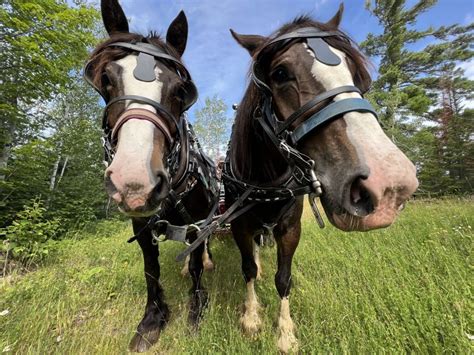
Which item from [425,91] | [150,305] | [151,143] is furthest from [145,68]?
[425,91]

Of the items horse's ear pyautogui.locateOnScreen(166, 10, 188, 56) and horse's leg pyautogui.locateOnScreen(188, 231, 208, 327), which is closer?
horse's ear pyautogui.locateOnScreen(166, 10, 188, 56)

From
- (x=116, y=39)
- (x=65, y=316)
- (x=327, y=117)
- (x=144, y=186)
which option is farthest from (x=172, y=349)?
(x=116, y=39)

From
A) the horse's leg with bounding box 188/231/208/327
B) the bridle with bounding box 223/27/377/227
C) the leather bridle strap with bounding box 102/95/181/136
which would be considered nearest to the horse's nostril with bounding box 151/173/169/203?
the leather bridle strap with bounding box 102/95/181/136

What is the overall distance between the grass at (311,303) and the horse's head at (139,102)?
4.66 feet

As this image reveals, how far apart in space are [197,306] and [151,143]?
1984 mm

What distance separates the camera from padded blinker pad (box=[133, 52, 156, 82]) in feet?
5.36

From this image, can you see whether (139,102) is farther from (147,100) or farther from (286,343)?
(286,343)

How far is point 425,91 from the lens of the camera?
16.4m

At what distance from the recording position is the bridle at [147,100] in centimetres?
148

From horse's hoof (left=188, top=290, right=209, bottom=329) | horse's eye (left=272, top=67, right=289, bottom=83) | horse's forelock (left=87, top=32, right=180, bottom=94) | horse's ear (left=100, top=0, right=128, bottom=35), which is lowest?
horse's hoof (left=188, top=290, right=209, bottom=329)

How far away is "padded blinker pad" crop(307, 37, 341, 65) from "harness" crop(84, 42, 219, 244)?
0.95m

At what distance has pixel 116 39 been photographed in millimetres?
1911

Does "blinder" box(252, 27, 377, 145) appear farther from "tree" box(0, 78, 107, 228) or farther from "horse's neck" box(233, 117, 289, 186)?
"tree" box(0, 78, 107, 228)

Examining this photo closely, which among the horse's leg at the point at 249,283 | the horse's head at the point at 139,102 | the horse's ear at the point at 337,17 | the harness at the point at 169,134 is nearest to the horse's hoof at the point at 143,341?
the horse's leg at the point at 249,283
